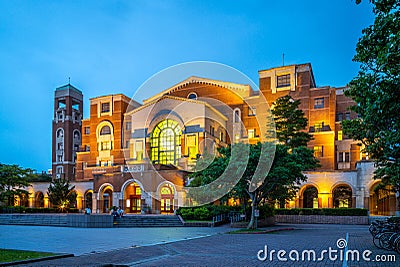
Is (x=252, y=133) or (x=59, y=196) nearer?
(x=59, y=196)

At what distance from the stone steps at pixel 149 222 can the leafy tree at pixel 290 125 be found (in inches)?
571

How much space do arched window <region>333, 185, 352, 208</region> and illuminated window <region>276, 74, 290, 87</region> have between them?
14.7 meters

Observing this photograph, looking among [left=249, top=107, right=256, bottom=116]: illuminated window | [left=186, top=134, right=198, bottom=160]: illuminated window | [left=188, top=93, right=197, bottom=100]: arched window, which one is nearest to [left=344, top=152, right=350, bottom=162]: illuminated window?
[left=249, top=107, right=256, bottom=116]: illuminated window

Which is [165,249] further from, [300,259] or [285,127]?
[285,127]

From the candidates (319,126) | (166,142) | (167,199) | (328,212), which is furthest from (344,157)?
(166,142)

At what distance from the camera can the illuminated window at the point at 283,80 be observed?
48244mm

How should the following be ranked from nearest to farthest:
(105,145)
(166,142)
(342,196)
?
(342,196)
(166,142)
(105,145)

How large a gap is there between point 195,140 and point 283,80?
13.7m

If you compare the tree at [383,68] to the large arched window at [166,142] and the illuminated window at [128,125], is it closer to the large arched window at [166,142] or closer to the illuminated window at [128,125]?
the large arched window at [166,142]

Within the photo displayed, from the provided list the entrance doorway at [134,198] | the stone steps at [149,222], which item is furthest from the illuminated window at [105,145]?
the stone steps at [149,222]

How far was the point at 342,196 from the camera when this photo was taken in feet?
132

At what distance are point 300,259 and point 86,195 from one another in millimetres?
43338

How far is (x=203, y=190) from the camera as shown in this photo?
1182 inches

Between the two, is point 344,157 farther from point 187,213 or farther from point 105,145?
point 105,145
